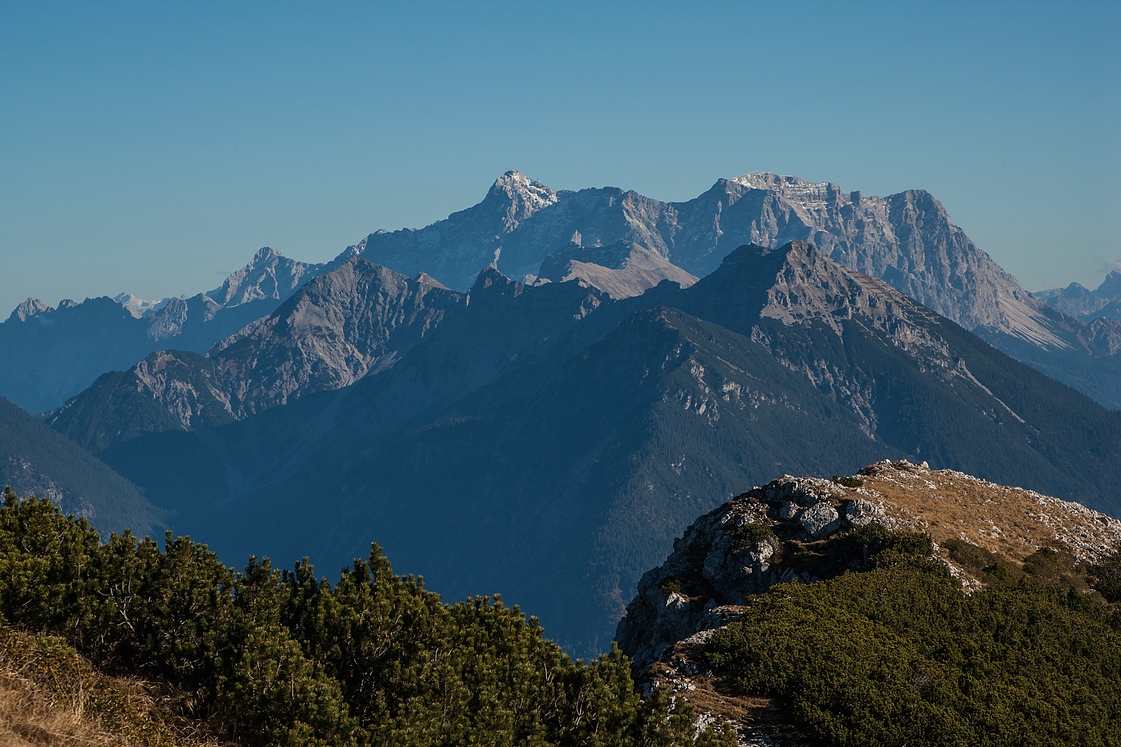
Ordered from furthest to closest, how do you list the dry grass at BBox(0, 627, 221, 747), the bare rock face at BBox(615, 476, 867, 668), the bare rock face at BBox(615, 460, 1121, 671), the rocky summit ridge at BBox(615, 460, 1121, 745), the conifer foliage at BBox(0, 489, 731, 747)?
the bare rock face at BBox(615, 460, 1121, 671) → the bare rock face at BBox(615, 476, 867, 668) → the rocky summit ridge at BBox(615, 460, 1121, 745) → the conifer foliage at BBox(0, 489, 731, 747) → the dry grass at BBox(0, 627, 221, 747)

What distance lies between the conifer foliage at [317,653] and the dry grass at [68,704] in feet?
6.52

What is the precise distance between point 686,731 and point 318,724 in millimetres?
15253

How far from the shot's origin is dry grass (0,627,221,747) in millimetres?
35031

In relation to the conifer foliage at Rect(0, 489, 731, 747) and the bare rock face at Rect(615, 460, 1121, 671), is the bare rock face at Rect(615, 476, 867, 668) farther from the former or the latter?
the conifer foliage at Rect(0, 489, 731, 747)

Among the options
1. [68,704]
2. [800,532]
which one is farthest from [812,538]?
[68,704]

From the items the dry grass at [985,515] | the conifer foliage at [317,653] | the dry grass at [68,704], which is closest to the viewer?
the dry grass at [68,704]

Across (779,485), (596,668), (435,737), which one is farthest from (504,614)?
(779,485)

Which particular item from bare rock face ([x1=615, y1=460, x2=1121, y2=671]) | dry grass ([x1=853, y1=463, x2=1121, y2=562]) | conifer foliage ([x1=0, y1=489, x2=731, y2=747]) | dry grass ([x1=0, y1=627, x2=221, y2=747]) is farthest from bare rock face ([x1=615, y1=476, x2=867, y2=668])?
dry grass ([x1=0, y1=627, x2=221, y2=747])

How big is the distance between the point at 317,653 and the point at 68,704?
418 inches

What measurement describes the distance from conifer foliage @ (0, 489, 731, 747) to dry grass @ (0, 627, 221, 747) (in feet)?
6.52

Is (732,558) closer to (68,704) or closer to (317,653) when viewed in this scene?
(317,653)

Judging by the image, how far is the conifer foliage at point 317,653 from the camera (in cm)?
3984

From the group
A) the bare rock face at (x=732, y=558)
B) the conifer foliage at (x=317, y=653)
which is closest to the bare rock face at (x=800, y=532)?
the bare rock face at (x=732, y=558)

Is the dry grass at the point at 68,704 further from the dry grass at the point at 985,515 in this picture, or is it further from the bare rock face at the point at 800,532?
the dry grass at the point at 985,515
